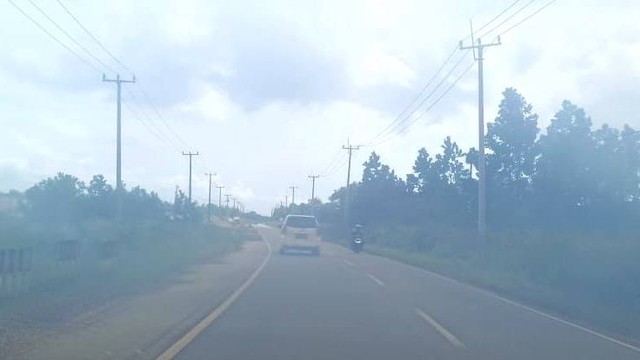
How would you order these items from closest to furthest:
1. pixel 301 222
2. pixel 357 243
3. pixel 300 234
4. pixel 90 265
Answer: pixel 90 265 < pixel 300 234 < pixel 301 222 < pixel 357 243

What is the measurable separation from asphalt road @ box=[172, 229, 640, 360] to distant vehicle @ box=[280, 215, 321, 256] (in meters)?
21.6

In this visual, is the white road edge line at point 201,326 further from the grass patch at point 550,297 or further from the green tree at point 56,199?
the green tree at point 56,199

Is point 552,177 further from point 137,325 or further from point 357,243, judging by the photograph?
point 137,325

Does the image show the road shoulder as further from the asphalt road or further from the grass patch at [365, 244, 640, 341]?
the grass patch at [365, 244, 640, 341]

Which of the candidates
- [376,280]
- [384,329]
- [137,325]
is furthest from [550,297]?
[137,325]

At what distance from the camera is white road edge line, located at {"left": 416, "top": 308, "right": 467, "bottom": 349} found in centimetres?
1472

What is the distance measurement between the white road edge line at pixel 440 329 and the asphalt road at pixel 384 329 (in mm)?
18

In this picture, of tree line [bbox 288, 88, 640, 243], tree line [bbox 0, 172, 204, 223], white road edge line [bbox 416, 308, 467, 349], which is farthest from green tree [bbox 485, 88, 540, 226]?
white road edge line [bbox 416, 308, 467, 349]

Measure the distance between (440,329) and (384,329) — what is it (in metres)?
1.09

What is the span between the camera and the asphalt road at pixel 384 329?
534 inches

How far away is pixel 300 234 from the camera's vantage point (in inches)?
1898

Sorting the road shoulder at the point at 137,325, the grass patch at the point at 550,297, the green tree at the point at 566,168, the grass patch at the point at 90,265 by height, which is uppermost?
the green tree at the point at 566,168

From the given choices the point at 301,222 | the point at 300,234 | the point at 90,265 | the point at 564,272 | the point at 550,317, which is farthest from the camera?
the point at 301,222

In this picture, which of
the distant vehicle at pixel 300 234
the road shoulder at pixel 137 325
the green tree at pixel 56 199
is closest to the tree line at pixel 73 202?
the green tree at pixel 56 199
